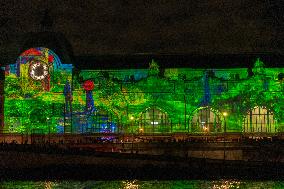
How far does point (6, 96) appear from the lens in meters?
42.0

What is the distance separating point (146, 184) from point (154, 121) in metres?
14.7

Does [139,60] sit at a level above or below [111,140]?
above

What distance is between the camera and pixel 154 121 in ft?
137

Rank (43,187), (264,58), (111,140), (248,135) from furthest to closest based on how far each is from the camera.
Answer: (264,58) → (248,135) → (111,140) → (43,187)

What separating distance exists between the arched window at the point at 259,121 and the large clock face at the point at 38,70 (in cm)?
1378

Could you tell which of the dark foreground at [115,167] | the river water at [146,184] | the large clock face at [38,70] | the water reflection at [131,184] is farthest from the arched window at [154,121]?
the water reflection at [131,184]

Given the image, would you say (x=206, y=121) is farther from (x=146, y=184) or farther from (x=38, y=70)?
(x=146, y=184)

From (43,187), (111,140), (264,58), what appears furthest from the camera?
(264,58)

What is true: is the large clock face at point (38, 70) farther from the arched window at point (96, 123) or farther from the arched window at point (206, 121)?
the arched window at point (206, 121)

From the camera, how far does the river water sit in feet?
86.8

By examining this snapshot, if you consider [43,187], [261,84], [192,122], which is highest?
[261,84]

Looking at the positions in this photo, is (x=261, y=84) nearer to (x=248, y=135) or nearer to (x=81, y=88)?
(x=248, y=135)

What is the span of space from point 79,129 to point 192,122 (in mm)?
7553

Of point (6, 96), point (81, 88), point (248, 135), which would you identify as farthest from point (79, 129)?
point (248, 135)
